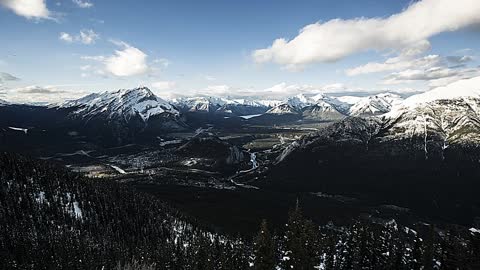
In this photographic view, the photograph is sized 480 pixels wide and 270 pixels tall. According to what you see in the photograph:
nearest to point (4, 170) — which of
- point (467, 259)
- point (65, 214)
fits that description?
point (65, 214)

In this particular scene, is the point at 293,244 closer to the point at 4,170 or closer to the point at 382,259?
the point at 382,259

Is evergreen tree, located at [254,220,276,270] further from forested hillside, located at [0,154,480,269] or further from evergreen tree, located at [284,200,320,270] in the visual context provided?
evergreen tree, located at [284,200,320,270]

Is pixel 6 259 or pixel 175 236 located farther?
pixel 175 236

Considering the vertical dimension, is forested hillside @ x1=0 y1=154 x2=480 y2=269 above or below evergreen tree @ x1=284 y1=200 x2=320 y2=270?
below

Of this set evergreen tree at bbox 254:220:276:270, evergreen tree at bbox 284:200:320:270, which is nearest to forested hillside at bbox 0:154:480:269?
evergreen tree at bbox 284:200:320:270

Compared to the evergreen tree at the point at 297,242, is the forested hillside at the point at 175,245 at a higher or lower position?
lower

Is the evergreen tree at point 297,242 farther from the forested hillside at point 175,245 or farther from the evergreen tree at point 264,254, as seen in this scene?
the evergreen tree at point 264,254

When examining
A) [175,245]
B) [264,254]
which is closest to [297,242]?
[264,254]

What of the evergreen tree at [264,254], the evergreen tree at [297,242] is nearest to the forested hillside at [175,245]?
the evergreen tree at [297,242]

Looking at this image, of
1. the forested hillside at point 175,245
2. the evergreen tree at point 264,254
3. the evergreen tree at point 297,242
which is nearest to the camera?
the evergreen tree at point 264,254

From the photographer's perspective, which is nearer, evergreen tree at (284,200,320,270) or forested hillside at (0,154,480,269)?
evergreen tree at (284,200,320,270)

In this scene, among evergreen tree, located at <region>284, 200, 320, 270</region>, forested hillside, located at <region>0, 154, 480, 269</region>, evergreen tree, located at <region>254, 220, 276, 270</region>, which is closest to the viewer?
evergreen tree, located at <region>254, 220, 276, 270</region>
